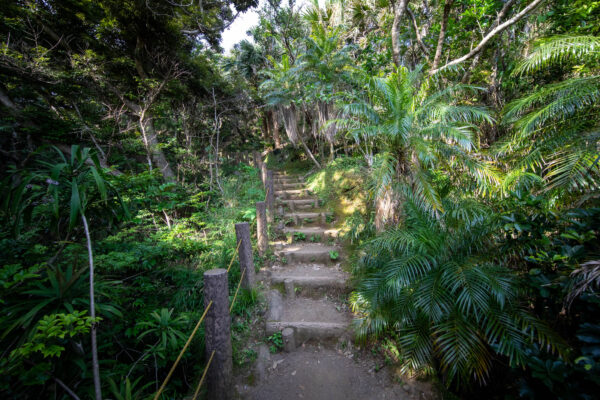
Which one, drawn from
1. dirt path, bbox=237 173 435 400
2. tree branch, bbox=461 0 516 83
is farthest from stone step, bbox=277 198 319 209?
tree branch, bbox=461 0 516 83

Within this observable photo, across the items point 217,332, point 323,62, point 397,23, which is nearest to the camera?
point 217,332

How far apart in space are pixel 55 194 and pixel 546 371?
357 cm

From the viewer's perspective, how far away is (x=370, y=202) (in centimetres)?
508

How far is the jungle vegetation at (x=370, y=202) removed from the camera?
1550mm

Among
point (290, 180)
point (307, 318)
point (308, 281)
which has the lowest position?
point (307, 318)

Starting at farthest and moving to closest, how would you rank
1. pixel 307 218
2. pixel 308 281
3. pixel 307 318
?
pixel 307 218 → pixel 308 281 → pixel 307 318

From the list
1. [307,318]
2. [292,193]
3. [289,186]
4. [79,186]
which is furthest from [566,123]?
[289,186]

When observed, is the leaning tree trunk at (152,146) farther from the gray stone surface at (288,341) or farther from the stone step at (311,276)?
the gray stone surface at (288,341)

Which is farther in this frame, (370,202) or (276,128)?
(276,128)

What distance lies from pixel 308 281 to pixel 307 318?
1.99ft

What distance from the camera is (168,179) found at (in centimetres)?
632

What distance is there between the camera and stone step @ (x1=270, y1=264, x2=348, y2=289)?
11.8ft

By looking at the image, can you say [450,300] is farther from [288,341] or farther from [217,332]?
[217,332]

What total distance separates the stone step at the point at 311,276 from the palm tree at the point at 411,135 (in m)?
1.18
